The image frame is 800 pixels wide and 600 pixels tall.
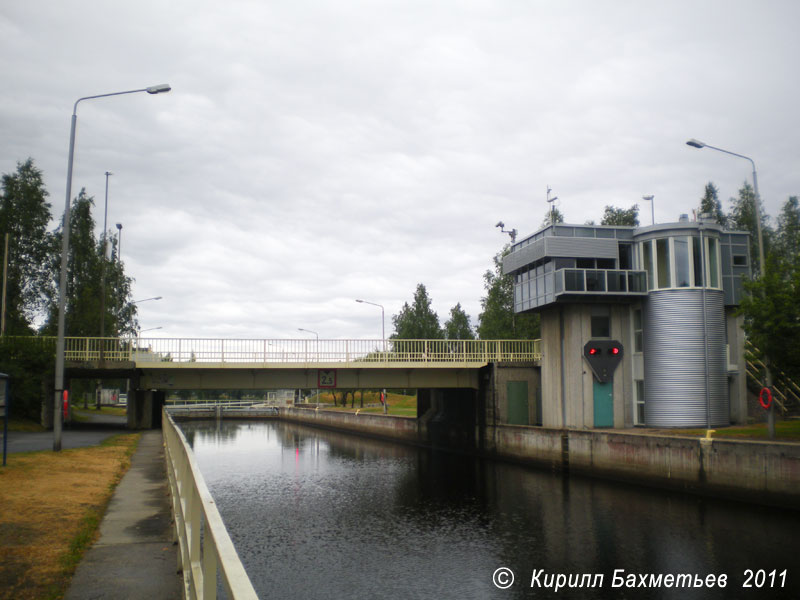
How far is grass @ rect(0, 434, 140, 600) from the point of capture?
8248 mm

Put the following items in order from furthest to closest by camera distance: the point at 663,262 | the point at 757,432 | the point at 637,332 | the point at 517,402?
the point at 517,402 < the point at 637,332 < the point at 663,262 < the point at 757,432

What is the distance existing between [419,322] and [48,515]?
2705 inches

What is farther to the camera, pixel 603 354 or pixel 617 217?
pixel 617 217

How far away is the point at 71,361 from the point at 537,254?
2774cm

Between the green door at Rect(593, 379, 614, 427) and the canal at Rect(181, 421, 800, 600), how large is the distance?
4621mm

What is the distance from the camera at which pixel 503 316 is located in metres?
60.7

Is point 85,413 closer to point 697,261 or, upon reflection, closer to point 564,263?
point 564,263

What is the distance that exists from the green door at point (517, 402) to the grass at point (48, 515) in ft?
85.5

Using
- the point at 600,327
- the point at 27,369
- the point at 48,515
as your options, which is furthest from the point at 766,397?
the point at 27,369

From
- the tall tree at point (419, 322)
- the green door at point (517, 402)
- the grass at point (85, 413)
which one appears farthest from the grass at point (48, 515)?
the tall tree at point (419, 322)

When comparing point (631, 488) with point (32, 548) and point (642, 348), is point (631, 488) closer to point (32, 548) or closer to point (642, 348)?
point (642, 348)

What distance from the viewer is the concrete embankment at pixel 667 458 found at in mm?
21625

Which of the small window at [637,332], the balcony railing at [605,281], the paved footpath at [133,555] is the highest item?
the balcony railing at [605,281]

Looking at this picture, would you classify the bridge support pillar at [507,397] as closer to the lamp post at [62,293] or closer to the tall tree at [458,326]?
the lamp post at [62,293]
